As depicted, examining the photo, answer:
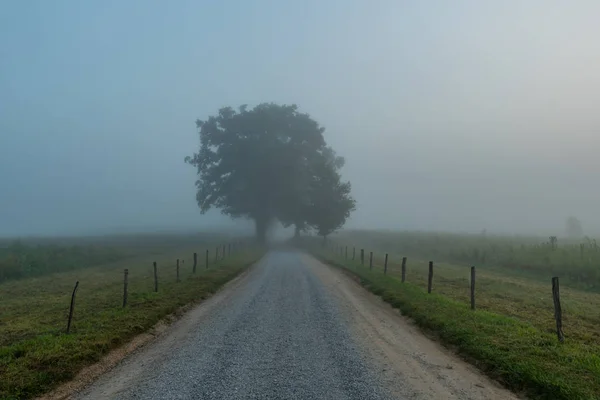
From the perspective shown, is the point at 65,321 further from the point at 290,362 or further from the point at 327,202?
the point at 327,202

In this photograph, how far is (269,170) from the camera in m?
60.5

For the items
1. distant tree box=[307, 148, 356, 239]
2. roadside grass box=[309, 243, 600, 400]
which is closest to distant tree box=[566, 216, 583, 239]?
distant tree box=[307, 148, 356, 239]

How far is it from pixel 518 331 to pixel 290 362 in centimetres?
604

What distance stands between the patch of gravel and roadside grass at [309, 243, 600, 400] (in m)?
2.59

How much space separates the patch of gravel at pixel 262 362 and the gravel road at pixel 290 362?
0.06ft

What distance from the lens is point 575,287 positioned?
2256 cm

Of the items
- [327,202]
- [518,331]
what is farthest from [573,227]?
[518,331]

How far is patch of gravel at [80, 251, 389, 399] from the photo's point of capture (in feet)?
23.6

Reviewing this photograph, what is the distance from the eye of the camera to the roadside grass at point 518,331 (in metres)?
7.78

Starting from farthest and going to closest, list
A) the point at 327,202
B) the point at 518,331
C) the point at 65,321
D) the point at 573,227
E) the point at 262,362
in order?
the point at 573,227
the point at 327,202
the point at 65,321
the point at 518,331
the point at 262,362

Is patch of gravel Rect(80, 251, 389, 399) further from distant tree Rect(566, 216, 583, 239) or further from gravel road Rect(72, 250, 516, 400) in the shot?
distant tree Rect(566, 216, 583, 239)

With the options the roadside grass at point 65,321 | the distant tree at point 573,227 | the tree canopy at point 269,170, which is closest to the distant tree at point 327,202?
the tree canopy at point 269,170

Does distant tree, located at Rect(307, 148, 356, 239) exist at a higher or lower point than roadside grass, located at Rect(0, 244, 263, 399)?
higher

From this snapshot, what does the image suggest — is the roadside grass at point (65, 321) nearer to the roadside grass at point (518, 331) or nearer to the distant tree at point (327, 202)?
A: the roadside grass at point (518, 331)
